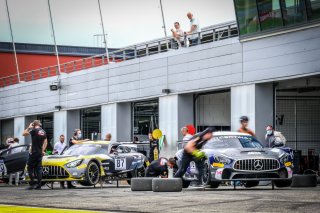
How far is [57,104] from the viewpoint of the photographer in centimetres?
4694

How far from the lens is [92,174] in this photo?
78.8 feet

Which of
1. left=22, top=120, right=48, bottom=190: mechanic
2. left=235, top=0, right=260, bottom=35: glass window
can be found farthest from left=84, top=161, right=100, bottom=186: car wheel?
left=235, top=0, right=260, bottom=35: glass window

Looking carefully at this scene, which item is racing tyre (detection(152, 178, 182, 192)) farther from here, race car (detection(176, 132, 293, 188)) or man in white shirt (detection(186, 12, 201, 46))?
man in white shirt (detection(186, 12, 201, 46))

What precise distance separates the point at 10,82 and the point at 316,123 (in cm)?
2656

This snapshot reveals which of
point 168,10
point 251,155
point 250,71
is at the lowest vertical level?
point 251,155

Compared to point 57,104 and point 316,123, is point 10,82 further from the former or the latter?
point 316,123

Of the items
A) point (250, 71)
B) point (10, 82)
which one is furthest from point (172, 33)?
point (10, 82)

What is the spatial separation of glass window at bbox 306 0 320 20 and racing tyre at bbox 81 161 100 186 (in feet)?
27.4

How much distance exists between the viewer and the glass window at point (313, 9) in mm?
26797

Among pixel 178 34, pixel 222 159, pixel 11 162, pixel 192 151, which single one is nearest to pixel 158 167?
pixel 222 159

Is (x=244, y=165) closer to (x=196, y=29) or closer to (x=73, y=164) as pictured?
(x=73, y=164)

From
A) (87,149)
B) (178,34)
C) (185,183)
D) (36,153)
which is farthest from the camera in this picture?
(178,34)

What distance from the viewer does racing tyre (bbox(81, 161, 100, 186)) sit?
23681 millimetres

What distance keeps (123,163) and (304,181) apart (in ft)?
20.6
